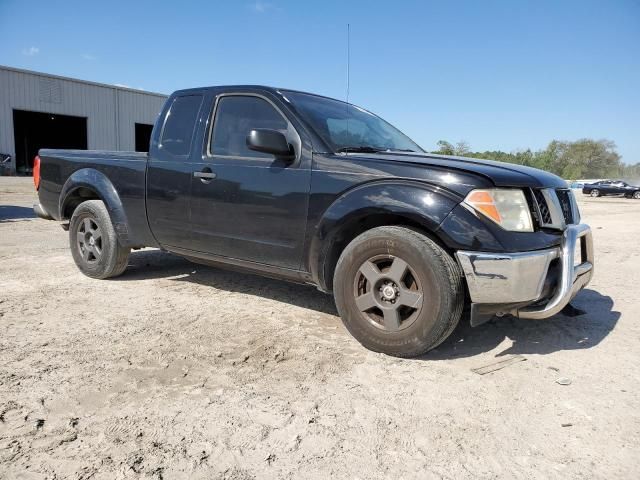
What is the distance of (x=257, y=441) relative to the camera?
6.88ft

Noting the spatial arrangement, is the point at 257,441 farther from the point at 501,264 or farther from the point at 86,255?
the point at 86,255

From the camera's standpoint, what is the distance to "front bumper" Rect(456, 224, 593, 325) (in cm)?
271

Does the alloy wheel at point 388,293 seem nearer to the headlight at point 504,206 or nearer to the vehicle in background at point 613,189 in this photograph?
the headlight at point 504,206

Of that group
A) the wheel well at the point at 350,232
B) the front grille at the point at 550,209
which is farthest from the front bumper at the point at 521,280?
the wheel well at the point at 350,232

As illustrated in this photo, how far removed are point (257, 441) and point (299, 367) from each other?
0.81 meters

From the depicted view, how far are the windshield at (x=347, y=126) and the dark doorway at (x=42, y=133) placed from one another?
31.1 meters

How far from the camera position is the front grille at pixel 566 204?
128 inches

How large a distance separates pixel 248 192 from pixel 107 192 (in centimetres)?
178

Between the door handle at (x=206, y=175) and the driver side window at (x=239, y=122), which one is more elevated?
the driver side window at (x=239, y=122)

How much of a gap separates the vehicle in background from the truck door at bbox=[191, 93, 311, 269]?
125 feet

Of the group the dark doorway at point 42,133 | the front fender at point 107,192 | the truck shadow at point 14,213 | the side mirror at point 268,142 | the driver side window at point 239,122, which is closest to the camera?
the side mirror at point 268,142

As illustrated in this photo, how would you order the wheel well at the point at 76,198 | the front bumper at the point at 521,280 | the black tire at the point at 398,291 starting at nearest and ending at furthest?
the front bumper at the point at 521,280 < the black tire at the point at 398,291 < the wheel well at the point at 76,198

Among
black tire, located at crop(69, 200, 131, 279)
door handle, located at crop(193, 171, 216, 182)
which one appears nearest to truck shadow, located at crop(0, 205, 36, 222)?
black tire, located at crop(69, 200, 131, 279)

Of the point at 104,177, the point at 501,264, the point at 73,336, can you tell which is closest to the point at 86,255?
the point at 104,177
